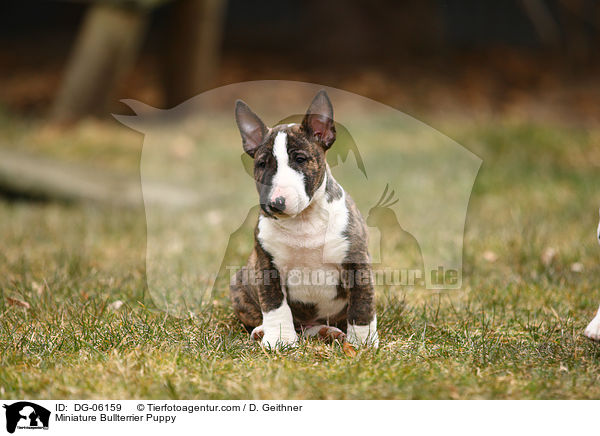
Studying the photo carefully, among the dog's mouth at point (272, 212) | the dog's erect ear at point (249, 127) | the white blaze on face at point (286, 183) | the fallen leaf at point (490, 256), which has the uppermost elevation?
the dog's erect ear at point (249, 127)

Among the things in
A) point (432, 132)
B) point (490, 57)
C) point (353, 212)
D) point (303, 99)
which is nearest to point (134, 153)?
point (303, 99)

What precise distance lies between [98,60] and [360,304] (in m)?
6.20

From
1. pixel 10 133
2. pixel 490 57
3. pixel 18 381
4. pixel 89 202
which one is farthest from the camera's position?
pixel 490 57

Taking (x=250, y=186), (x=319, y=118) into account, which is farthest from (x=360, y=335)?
(x=250, y=186)

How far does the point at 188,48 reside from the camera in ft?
28.9

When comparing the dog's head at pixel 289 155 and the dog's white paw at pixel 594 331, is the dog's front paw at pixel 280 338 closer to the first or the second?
the dog's head at pixel 289 155

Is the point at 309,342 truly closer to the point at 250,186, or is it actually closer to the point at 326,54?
the point at 250,186

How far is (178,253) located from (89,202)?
1.94 meters

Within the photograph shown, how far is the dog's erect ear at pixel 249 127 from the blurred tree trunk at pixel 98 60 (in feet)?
18.8

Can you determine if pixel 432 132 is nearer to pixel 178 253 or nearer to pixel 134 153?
pixel 134 153

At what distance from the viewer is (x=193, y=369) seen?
2686 millimetres

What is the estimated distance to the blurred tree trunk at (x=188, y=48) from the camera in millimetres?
8719

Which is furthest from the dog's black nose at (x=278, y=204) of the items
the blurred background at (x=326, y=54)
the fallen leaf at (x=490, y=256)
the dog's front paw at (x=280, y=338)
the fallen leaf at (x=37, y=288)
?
the blurred background at (x=326, y=54)
